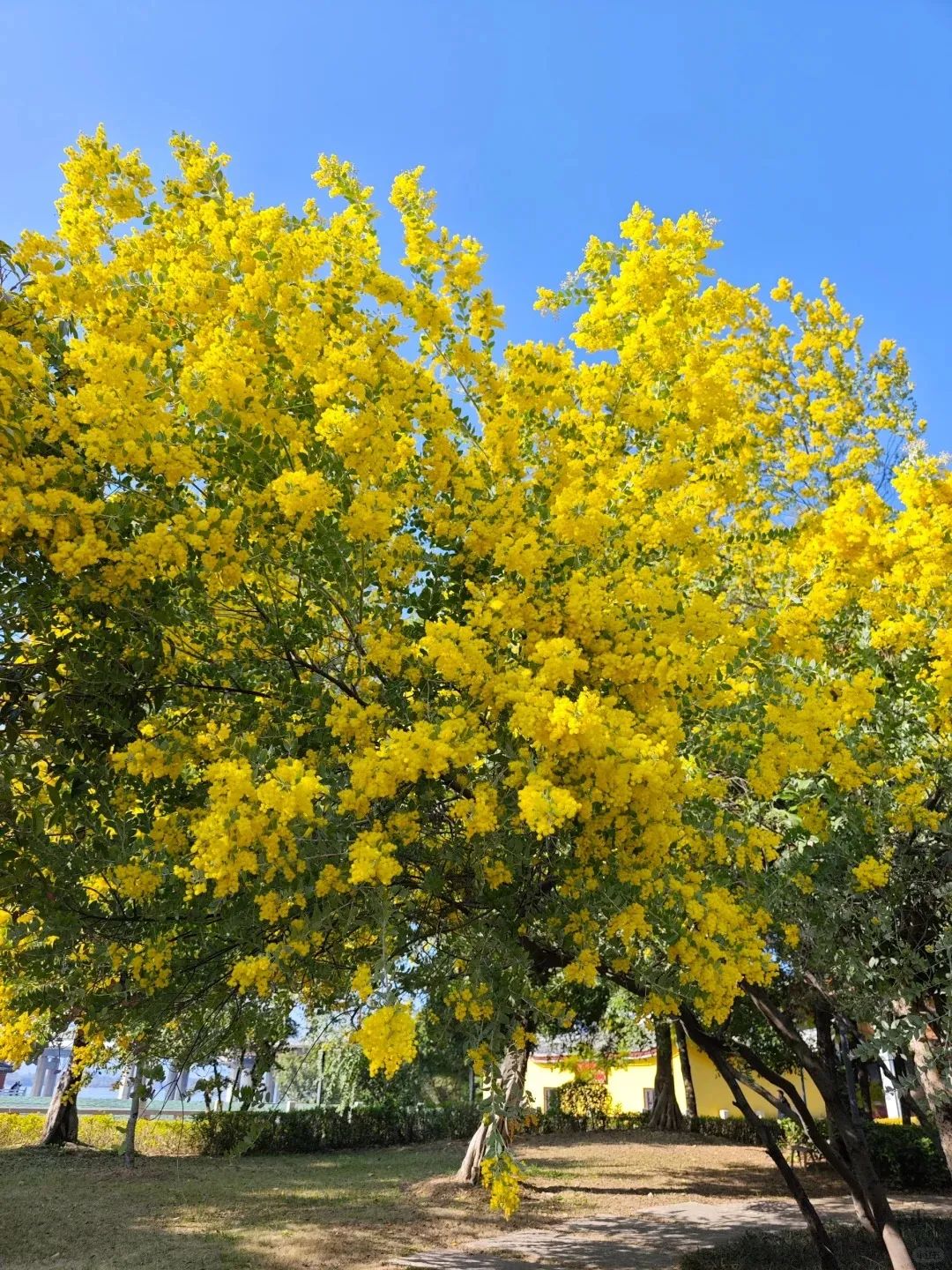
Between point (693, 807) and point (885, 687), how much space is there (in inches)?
110

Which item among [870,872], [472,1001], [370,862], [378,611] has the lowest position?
[472,1001]

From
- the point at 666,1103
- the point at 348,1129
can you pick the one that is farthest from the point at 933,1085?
the point at 348,1129

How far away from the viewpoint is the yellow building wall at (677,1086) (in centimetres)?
2548

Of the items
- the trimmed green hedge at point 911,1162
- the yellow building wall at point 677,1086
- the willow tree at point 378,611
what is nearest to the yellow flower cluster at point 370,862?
the willow tree at point 378,611

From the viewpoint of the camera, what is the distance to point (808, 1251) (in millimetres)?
8547

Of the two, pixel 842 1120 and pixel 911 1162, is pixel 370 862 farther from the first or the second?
pixel 911 1162

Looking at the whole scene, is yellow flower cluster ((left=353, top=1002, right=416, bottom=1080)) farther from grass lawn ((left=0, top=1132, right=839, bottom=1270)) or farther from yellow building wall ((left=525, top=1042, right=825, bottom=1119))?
yellow building wall ((left=525, top=1042, right=825, bottom=1119))

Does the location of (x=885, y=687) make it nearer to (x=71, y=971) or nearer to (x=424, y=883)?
(x=424, y=883)

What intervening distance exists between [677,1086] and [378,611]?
2741cm

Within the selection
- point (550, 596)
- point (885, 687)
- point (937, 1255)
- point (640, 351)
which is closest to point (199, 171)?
point (640, 351)

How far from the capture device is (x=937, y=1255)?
26.0 feet

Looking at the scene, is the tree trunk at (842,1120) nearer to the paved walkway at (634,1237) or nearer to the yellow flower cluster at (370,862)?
the paved walkway at (634,1237)

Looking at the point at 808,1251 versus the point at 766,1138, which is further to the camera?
the point at 808,1251

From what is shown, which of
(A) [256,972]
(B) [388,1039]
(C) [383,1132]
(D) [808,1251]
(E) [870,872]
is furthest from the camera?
(C) [383,1132]
